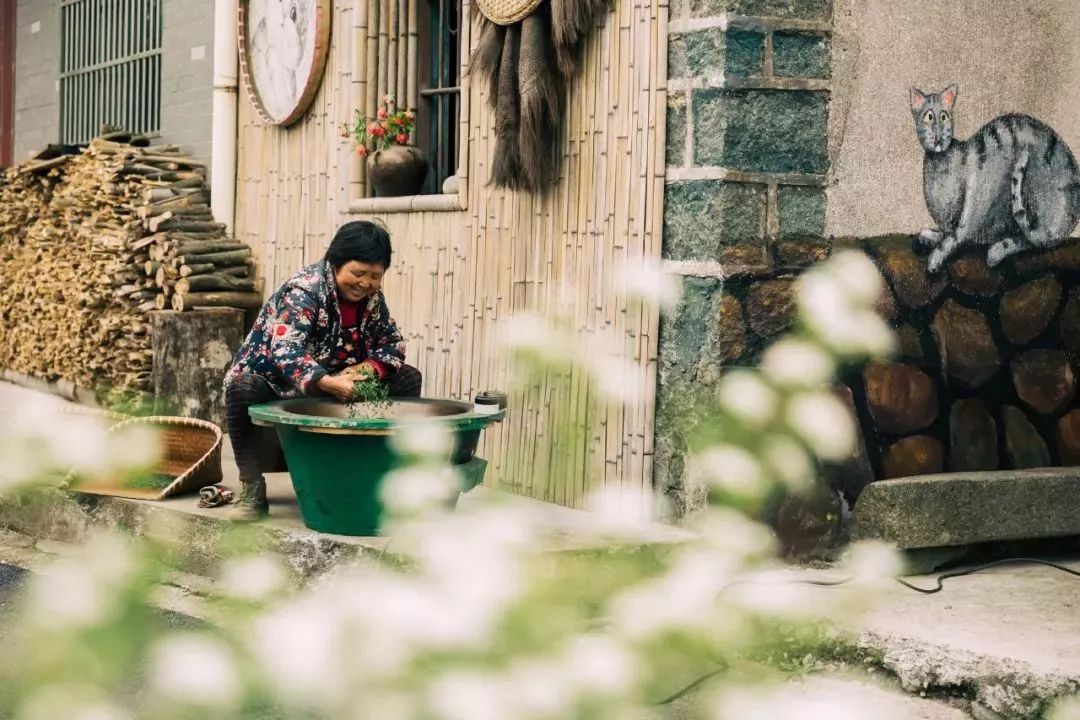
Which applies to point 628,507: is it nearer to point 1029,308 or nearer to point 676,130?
point 676,130

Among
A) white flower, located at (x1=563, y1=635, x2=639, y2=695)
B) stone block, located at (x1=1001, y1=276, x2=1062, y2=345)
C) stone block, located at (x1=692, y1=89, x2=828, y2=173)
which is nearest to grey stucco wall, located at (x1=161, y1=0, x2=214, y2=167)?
stone block, located at (x1=692, y1=89, x2=828, y2=173)

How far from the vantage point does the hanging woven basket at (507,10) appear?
585cm

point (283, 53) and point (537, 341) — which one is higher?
point (283, 53)

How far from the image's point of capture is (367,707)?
1202mm

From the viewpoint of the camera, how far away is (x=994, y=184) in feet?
19.5

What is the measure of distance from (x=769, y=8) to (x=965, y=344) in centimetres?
167

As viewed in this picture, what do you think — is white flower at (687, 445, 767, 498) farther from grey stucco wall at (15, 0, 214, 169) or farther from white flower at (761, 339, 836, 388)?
grey stucco wall at (15, 0, 214, 169)

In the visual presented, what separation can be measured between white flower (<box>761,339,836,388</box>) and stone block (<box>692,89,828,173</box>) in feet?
12.8

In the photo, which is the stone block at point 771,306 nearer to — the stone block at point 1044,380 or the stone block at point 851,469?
the stone block at point 851,469

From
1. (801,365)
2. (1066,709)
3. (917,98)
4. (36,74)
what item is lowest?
(1066,709)

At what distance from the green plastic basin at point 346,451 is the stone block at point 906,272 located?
5.86 ft

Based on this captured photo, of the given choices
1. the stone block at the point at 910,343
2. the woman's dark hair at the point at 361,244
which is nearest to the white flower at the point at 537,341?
the woman's dark hair at the point at 361,244

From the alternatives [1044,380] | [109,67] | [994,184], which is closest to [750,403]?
[994,184]

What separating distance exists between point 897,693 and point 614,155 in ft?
8.01
